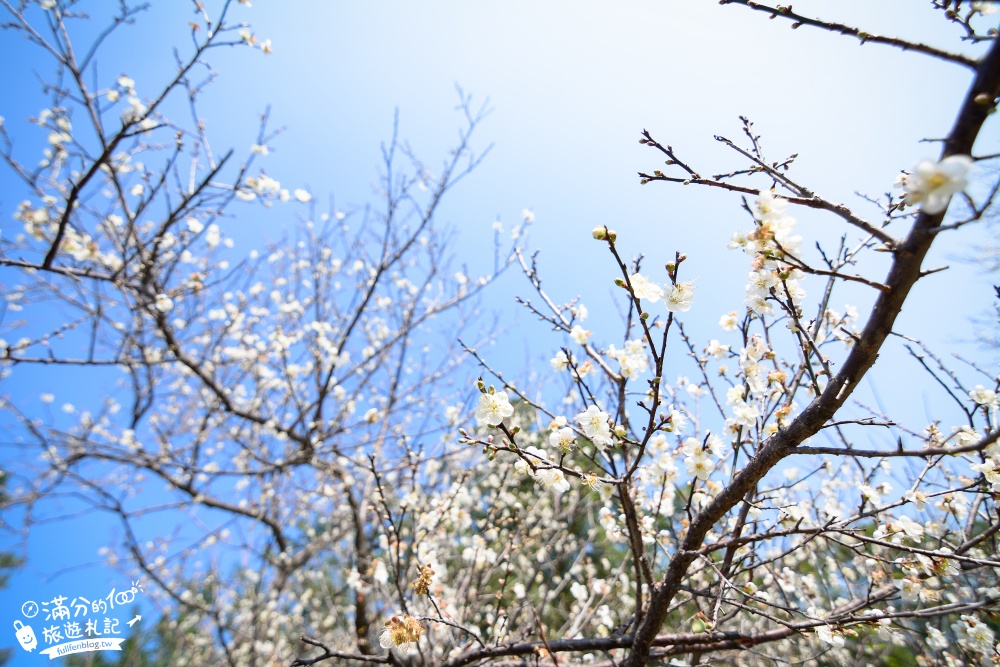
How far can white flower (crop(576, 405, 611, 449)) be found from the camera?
1.75 meters

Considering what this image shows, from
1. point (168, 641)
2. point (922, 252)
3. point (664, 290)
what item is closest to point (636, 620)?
point (664, 290)

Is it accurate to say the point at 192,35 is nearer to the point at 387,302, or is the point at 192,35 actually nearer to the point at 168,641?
the point at 387,302

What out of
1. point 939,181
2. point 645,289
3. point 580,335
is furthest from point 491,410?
point 939,181

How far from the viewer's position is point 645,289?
160 centimetres

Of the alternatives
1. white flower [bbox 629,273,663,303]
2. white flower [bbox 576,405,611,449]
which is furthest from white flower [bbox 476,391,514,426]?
white flower [bbox 629,273,663,303]

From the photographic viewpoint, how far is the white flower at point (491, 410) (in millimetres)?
1596

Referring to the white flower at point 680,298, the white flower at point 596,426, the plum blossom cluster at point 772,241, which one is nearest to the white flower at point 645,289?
the white flower at point 680,298

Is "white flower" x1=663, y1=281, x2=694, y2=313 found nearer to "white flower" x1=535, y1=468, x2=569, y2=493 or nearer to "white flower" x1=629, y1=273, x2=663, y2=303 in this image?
"white flower" x1=629, y1=273, x2=663, y2=303

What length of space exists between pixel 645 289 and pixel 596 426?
59 cm

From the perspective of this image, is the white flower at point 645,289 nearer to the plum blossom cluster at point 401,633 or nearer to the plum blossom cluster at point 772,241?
the plum blossom cluster at point 772,241

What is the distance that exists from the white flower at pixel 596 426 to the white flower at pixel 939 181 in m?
1.15

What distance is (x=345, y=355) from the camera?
513cm

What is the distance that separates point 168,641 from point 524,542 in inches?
397

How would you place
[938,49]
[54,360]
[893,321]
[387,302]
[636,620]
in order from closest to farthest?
[938,49]
[893,321]
[636,620]
[54,360]
[387,302]
